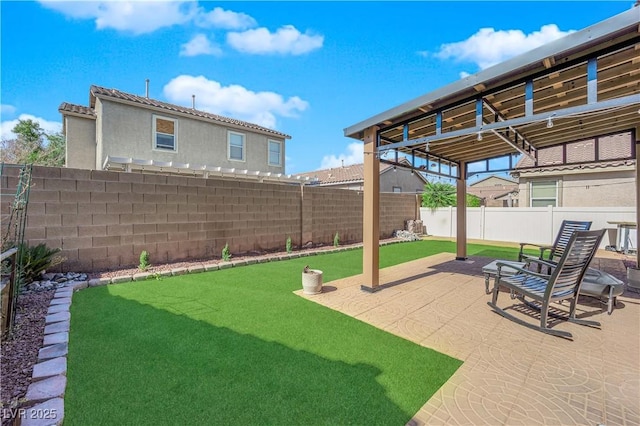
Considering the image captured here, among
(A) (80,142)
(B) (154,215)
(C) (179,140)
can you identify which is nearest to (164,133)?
(C) (179,140)

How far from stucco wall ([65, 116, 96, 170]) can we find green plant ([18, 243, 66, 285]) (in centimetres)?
859

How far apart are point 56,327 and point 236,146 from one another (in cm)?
1183

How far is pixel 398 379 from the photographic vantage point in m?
2.75

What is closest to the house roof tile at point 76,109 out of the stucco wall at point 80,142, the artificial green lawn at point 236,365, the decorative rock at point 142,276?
the stucco wall at point 80,142

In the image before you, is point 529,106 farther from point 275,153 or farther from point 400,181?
point 400,181

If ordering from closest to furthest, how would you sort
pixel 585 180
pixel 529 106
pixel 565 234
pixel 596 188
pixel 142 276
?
1. pixel 529 106
2. pixel 142 276
3. pixel 565 234
4. pixel 596 188
5. pixel 585 180

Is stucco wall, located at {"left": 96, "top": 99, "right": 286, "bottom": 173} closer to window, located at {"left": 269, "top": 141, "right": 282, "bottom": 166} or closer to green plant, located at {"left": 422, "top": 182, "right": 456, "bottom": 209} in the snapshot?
window, located at {"left": 269, "top": 141, "right": 282, "bottom": 166}

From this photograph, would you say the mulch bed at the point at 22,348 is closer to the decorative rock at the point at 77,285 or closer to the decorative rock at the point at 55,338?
the decorative rock at the point at 55,338

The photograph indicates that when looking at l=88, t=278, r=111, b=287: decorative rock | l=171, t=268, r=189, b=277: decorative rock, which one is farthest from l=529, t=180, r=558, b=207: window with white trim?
l=88, t=278, r=111, b=287: decorative rock

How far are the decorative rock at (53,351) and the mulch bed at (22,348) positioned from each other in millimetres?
53

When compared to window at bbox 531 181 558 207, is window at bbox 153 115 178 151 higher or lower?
higher

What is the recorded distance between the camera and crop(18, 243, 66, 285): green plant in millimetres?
5012

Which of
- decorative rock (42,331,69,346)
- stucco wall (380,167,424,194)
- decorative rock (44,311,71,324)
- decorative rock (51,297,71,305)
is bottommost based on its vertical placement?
decorative rock (42,331,69,346)

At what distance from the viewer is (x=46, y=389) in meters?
2.45
